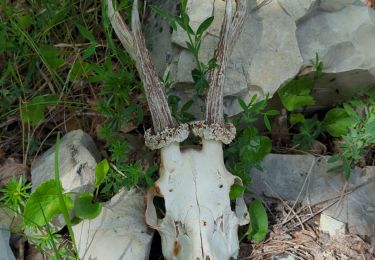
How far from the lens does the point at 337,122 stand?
2910 millimetres

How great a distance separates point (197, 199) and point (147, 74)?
63 cm

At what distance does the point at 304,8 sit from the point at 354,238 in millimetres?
1235

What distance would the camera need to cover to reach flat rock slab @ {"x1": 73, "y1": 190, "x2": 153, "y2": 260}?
2.45m

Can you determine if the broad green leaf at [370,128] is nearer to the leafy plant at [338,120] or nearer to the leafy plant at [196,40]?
the leafy plant at [338,120]

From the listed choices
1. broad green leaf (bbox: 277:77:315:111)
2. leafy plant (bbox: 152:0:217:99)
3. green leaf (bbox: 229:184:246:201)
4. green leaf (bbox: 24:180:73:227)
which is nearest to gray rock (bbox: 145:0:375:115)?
broad green leaf (bbox: 277:77:315:111)

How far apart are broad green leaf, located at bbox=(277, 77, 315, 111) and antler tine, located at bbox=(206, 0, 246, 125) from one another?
456 mm

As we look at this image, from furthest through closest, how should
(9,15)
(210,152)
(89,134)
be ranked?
1. (89,134)
2. (9,15)
3. (210,152)

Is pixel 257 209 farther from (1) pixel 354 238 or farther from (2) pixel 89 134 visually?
(2) pixel 89 134

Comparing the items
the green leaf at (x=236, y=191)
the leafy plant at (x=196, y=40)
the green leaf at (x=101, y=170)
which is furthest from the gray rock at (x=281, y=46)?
the green leaf at (x=101, y=170)

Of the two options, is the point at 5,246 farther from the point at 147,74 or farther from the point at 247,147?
the point at 247,147

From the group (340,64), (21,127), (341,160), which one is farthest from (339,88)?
(21,127)

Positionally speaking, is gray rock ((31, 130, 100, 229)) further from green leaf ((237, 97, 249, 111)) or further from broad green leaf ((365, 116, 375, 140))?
broad green leaf ((365, 116, 375, 140))

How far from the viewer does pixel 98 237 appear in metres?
2.51

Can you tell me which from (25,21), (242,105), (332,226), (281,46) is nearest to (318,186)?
(332,226)
